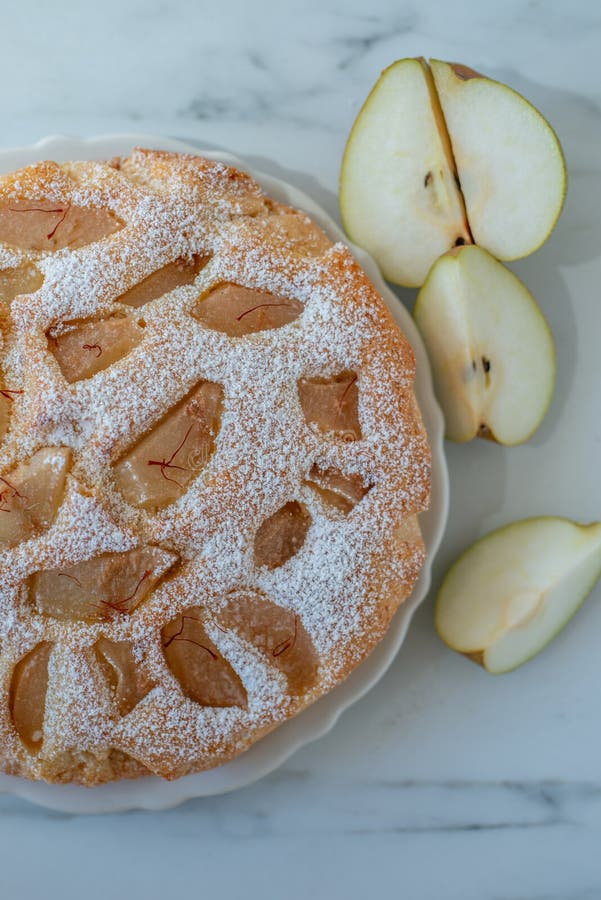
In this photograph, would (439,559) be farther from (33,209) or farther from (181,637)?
(33,209)

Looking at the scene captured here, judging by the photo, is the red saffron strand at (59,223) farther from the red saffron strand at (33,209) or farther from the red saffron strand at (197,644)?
the red saffron strand at (197,644)

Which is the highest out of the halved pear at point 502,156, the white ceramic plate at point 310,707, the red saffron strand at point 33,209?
the halved pear at point 502,156

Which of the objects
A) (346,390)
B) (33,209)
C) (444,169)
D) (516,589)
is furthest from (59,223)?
(516,589)

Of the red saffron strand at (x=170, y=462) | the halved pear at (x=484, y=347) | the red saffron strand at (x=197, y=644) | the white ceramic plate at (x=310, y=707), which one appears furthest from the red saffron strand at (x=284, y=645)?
the halved pear at (x=484, y=347)

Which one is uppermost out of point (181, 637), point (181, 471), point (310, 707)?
point (181, 471)

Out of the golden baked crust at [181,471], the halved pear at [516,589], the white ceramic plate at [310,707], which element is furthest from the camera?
the halved pear at [516,589]

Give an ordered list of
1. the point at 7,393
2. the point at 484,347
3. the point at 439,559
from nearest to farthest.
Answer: the point at 7,393 < the point at 484,347 < the point at 439,559
